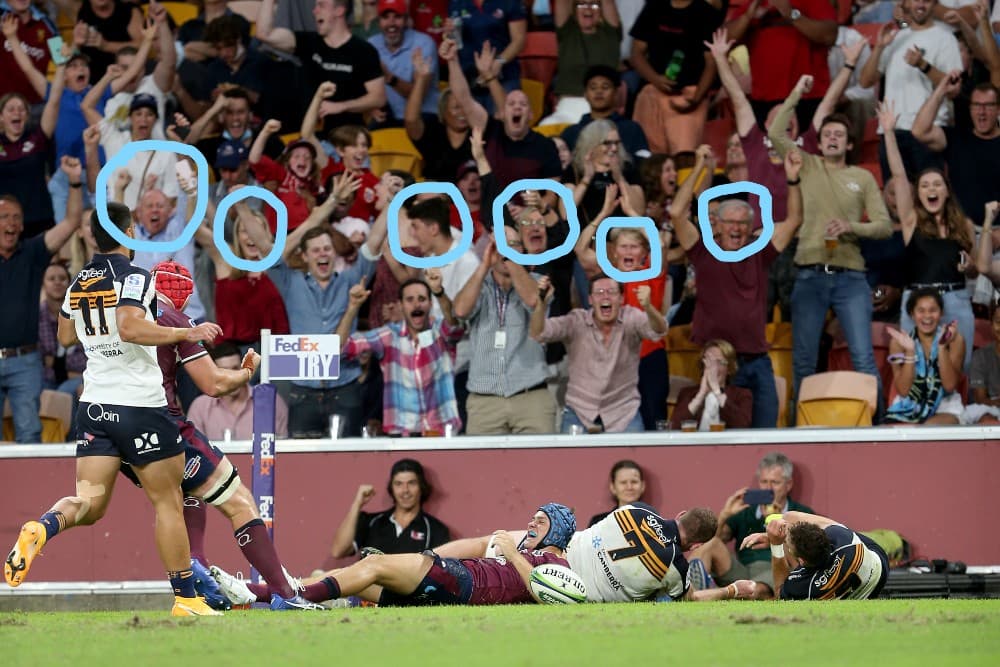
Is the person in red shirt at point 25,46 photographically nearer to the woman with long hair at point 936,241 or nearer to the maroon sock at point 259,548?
the maroon sock at point 259,548

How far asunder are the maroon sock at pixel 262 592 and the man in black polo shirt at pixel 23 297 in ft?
15.7

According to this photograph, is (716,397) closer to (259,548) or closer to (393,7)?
(259,548)

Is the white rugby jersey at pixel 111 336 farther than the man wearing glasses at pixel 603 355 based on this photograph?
No

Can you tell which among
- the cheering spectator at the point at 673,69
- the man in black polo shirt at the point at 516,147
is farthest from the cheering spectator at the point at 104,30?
the cheering spectator at the point at 673,69

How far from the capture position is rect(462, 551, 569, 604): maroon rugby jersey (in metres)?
10.2

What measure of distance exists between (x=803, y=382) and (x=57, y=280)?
22.4 feet

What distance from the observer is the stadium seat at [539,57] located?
1599 centimetres

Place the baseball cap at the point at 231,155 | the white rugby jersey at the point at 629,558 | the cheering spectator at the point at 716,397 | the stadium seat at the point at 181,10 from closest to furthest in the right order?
the white rugby jersey at the point at 629,558 < the cheering spectator at the point at 716,397 < the baseball cap at the point at 231,155 < the stadium seat at the point at 181,10

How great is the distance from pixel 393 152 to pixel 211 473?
266 inches

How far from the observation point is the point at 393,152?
15570 millimetres

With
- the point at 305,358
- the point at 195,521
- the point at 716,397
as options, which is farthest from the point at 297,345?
the point at 716,397

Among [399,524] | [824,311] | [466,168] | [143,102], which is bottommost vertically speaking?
[399,524]

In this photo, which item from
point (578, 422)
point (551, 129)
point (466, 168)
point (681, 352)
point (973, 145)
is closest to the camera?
point (578, 422)

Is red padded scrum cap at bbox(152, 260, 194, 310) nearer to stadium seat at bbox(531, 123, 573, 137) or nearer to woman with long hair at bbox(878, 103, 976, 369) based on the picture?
stadium seat at bbox(531, 123, 573, 137)
